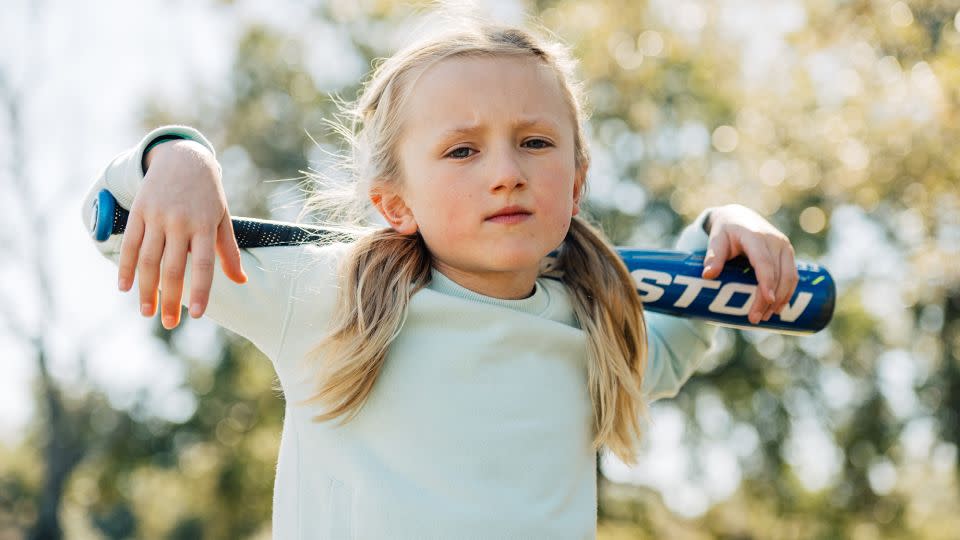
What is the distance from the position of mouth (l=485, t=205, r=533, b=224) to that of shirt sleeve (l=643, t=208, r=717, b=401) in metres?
0.66

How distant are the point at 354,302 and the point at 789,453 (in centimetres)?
1153

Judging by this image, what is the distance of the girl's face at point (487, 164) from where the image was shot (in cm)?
189

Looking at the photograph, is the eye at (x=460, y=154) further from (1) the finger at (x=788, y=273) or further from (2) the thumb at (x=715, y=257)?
(1) the finger at (x=788, y=273)

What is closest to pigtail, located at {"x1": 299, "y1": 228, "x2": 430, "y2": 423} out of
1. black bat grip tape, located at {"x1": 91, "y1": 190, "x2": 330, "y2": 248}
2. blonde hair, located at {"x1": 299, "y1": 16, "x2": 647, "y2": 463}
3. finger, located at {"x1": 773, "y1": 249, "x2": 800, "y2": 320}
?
blonde hair, located at {"x1": 299, "y1": 16, "x2": 647, "y2": 463}

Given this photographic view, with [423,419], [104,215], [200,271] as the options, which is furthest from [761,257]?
[104,215]

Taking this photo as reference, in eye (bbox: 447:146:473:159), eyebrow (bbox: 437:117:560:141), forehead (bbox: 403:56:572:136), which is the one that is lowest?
eye (bbox: 447:146:473:159)

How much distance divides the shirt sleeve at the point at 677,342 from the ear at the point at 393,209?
69 centimetres

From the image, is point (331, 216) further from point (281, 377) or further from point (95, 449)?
point (95, 449)

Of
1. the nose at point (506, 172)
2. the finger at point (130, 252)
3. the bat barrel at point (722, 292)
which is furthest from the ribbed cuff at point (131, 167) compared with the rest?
the bat barrel at point (722, 292)

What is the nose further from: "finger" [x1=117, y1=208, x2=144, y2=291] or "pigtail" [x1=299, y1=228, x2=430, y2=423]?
"finger" [x1=117, y1=208, x2=144, y2=291]

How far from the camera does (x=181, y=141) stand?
182 cm

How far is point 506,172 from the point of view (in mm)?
1860

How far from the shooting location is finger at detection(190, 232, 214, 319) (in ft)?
5.15

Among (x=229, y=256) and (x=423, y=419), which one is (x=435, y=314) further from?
(x=229, y=256)
